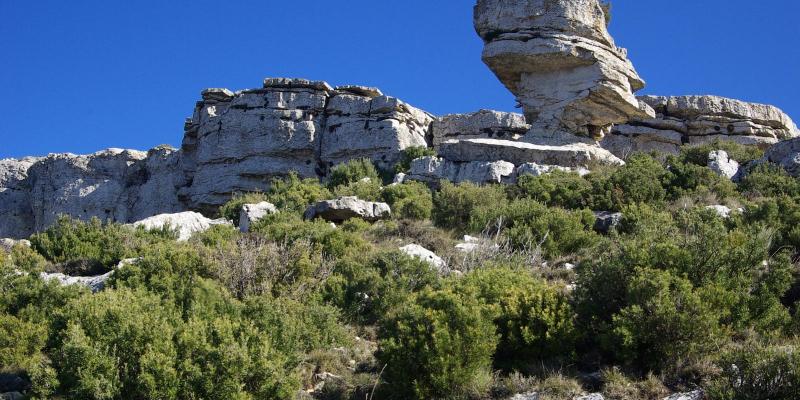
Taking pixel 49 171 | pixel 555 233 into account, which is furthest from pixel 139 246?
pixel 49 171

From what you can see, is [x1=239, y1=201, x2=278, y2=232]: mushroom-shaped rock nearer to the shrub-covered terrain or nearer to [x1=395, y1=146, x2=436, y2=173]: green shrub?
the shrub-covered terrain

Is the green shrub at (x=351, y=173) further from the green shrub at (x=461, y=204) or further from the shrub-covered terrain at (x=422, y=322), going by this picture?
the shrub-covered terrain at (x=422, y=322)

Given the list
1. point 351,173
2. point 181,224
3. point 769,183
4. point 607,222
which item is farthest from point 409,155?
point 769,183

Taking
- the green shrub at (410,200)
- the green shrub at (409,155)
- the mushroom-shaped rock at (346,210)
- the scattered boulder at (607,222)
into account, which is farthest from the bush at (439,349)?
the green shrub at (409,155)

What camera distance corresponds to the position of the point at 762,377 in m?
8.45

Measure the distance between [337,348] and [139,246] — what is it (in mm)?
6142

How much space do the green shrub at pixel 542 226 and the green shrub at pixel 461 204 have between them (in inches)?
32.8

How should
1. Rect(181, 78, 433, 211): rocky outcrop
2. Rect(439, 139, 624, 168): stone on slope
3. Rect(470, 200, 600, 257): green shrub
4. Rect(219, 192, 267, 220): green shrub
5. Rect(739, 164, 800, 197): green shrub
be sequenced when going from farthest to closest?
1. Rect(181, 78, 433, 211): rocky outcrop
2. Rect(439, 139, 624, 168): stone on slope
3. Rect(219, 192, 267, 220): green shrub
4. Rect(739, 164, 800, 197): green shrub
5. Rect(470, 200, 600, 257): green shrub

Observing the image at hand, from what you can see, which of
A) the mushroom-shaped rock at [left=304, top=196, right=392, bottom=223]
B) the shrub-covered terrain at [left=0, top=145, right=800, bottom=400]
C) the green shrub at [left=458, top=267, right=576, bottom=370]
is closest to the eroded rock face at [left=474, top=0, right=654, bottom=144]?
the mushroom-shaped rock at [left=304, top=196, right=392, bottom=223]

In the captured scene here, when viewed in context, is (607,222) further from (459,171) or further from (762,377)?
(762,377)

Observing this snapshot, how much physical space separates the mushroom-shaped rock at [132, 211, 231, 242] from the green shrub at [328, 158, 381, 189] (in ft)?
21.4

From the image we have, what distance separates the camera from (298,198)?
2256 centimetres

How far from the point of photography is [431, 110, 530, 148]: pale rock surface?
3022cm

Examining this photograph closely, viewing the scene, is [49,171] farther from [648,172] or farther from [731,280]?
[731,280]
